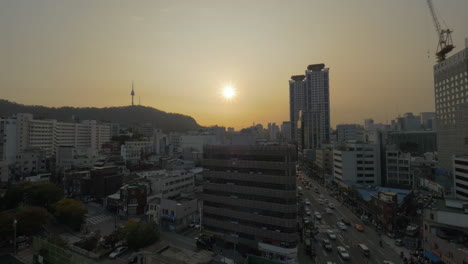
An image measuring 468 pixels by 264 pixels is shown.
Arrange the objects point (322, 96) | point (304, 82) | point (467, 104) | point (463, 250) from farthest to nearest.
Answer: point (304, 82) → point (322, 96) → point (467, 104) → point (463, 250)

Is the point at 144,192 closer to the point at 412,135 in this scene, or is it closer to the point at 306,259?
the point at 306,259

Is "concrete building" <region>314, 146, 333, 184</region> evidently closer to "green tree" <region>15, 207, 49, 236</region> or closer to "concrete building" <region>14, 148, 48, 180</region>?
"green tree" <region>15, 207, 49, 236</region>

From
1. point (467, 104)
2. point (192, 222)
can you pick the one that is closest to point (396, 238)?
point (192, 222)

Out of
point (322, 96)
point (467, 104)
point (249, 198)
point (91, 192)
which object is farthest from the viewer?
point (322, 96)

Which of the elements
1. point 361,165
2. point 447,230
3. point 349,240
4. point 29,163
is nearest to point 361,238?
point 349,240

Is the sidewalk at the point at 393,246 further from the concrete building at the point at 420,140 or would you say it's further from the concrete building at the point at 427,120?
the concrete building at the point at 427,120
